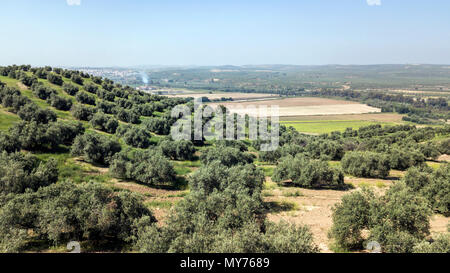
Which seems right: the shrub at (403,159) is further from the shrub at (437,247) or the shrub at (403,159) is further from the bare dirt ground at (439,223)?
the shrub at (437,247)

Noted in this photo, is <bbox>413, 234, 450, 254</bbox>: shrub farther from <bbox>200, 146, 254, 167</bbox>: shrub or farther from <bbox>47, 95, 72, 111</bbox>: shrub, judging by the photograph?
<bbox>47, 95, 72, 111</bbox>: shrub

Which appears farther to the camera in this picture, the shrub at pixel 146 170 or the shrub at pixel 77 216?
the shrub at pixel 146 170

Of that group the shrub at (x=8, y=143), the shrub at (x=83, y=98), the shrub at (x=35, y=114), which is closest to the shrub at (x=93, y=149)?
the shrub at (x=8, y=143)

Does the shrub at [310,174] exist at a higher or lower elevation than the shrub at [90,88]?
lower

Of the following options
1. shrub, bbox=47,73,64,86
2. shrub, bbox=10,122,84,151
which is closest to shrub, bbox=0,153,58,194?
shrub, bbox=10,122,84,151

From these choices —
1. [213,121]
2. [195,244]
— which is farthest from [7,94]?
[195,244]

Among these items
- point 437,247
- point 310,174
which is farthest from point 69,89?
point 437,247

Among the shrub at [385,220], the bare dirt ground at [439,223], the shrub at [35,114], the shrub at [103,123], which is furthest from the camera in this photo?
the shrub at [103,123]
